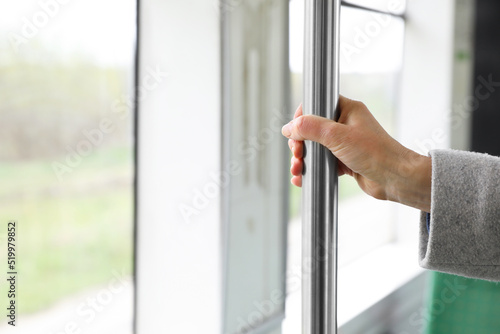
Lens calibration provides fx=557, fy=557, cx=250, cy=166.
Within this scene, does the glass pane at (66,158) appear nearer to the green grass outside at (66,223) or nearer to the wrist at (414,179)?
the green grass outside at (66,223)

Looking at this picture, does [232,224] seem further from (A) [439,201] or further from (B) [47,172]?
(A) [439,201]

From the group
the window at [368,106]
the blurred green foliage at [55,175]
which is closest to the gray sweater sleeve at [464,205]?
the blurred green foliage at [55,175]

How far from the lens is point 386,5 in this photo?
7.12 feet

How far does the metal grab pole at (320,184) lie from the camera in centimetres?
43

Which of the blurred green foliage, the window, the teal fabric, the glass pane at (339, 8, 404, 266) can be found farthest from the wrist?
the glass pane at (339, 8, 404, 266)

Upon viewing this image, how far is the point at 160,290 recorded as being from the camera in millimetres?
1328

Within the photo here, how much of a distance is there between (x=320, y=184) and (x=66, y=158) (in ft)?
2.32

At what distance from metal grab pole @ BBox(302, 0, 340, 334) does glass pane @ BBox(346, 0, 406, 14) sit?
4.90ft

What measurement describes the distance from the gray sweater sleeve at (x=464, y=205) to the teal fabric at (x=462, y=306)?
88cm

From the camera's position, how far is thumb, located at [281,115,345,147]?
43cm

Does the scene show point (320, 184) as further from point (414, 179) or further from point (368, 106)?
point (368, 106)

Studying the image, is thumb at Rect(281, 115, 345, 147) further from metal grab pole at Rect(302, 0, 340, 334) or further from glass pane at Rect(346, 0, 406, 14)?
glass pane at Rect(346, 0, 406, 14)

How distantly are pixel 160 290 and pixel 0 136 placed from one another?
1.90 feet

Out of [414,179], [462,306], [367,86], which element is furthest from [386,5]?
[414,179]
